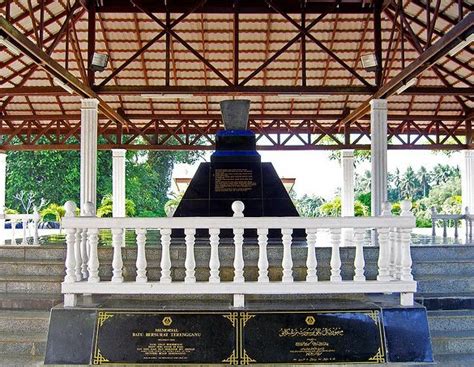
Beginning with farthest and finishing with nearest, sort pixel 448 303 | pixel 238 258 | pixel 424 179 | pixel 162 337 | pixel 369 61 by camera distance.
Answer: pixel 424 179
pixel 369 61
pixel 448 303
pixel 238 258
pixel 162 337

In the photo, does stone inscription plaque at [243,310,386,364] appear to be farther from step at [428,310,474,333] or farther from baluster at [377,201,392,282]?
step at [428,310,474,333]

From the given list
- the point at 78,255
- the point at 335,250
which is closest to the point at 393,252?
the point at 335,250

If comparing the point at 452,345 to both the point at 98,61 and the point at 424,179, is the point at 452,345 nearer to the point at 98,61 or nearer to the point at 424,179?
the point at 98,61

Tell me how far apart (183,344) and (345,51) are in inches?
373

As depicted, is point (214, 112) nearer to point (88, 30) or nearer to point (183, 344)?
point (88, 30)

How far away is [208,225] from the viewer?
4004 mm

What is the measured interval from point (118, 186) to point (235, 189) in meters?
9.28

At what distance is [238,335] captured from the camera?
387 cm

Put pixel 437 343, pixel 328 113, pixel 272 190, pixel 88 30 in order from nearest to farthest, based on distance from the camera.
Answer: pixel 437 343 → pixel 272 190 → pixel 88 30 → pixel 328 113

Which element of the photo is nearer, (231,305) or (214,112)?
(231,305)

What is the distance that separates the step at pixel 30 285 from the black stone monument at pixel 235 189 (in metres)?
1.88

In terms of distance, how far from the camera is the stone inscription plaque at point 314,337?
381 centimetres

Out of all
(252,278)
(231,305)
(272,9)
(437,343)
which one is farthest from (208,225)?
(272,9)

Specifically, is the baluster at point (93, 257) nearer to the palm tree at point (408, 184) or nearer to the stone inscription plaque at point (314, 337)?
the stone inscription plaque at point (314, 337)
